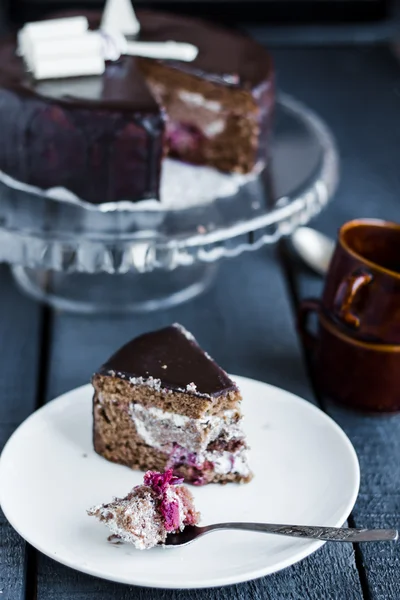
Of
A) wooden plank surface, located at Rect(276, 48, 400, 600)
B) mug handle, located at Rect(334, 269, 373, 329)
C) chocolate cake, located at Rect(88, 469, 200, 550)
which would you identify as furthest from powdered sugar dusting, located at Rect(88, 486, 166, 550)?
mug handle, located at Rect(334, 269, 373, 329)

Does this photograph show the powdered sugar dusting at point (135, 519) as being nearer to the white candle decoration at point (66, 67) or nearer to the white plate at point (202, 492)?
the white plate at point (202, 492)

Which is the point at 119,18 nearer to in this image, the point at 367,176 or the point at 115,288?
the point at 115,288


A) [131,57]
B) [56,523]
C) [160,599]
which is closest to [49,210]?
[131,57]

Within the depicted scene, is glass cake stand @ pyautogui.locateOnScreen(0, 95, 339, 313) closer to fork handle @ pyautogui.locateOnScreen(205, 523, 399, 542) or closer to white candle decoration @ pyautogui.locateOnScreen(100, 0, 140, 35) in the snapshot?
white candle decoration @ pyautogui.locateOnScreen(100, 0, 140, 35)

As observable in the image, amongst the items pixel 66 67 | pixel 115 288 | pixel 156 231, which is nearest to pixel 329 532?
pixel 156 231

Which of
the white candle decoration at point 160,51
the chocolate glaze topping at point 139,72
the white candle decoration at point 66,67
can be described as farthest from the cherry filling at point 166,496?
the white candle decoration at point 160,51

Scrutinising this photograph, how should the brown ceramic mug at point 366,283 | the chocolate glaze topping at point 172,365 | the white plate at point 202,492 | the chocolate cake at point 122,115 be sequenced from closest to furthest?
1. the white plate at point 202,492
2. the chocolate glaze topping at point 172,365
3. the brown ceramic mug at point 366,283
4. the chocolate cake at point 122,115
